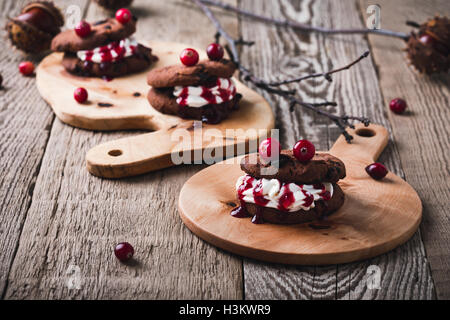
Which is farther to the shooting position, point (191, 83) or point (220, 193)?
point (191, 83)

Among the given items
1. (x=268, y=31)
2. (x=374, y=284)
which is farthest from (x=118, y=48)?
(x=374, y=284)

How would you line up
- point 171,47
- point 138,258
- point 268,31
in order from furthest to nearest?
point 268,31 → point 171,47 → point 138,258

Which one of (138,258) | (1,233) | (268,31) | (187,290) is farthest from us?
(268,31)

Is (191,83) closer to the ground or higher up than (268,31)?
higher up

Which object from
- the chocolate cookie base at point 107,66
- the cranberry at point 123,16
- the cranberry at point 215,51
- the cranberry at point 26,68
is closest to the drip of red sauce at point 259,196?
the cranberry at point 215,51

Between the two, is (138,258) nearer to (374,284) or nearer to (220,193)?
(220,193)

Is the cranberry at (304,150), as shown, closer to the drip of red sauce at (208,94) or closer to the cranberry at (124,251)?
the cranberry at (124,251)

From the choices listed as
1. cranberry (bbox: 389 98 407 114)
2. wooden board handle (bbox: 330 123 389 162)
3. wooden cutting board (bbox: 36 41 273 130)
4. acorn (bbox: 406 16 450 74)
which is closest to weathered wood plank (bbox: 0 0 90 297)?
wooden cutting board (bbox: 36 41 273 130)

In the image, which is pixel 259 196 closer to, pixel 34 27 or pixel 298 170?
pixel 298 170
